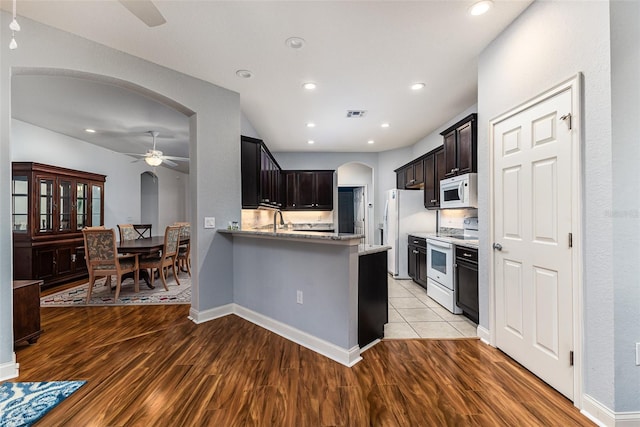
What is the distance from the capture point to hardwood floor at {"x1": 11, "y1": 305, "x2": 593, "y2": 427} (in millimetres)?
1604

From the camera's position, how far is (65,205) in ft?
15.8

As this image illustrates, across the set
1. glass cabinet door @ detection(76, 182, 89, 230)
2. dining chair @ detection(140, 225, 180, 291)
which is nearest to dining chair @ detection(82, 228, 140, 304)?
dining chair @ detection(140, 225, 180, 291)

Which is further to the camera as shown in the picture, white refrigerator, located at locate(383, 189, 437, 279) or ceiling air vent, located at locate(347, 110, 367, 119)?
white refrigerator, located at locate(383, 189, 437, 279)

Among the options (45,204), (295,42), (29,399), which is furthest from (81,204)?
(295,42)

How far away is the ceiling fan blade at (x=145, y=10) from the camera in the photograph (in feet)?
4.45

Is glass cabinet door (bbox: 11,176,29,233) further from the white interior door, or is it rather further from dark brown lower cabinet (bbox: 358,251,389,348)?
the white interior door

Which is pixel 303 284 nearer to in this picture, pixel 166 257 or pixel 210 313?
Result: pixel 210 313

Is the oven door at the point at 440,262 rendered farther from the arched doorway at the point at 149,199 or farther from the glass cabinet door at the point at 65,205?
the arched doorway at the point at 149,199

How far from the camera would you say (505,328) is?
7.57 feet

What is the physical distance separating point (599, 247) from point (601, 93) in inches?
35.4

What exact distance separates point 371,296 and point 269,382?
3.72ft

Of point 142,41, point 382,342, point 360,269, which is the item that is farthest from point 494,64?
point 142,41

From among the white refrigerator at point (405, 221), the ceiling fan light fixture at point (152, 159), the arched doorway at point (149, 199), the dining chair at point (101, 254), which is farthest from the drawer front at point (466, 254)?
the arched doorway at point (149, 199)

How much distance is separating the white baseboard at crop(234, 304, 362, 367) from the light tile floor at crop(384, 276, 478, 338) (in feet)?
2.27
